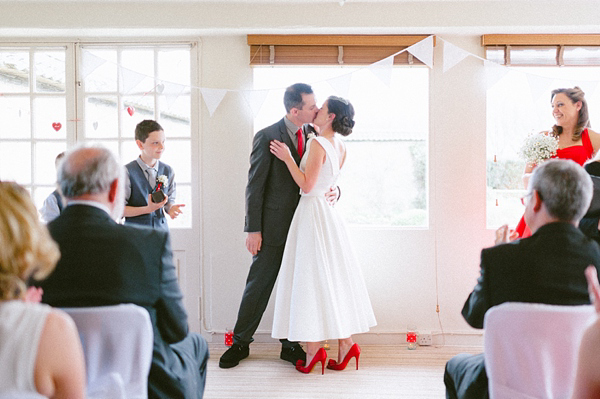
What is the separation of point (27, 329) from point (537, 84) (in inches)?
138

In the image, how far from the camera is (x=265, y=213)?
347 centimetres

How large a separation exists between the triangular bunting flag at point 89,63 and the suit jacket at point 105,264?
2.51 metres

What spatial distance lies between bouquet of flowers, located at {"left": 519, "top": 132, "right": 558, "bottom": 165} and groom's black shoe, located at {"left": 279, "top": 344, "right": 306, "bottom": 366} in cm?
189

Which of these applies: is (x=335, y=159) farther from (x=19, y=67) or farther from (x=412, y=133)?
(x=19, y=67)

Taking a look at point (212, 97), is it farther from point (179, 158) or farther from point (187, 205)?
point (187, 205)

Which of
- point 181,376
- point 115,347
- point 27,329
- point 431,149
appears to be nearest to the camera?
point 27,329

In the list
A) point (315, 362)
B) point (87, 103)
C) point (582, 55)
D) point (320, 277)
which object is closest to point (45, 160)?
point (87, 103)

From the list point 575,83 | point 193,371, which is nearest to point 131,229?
point 193,371

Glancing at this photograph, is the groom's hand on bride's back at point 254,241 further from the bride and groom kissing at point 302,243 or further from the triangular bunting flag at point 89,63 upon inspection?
the triangular bunting flag at point 89,63

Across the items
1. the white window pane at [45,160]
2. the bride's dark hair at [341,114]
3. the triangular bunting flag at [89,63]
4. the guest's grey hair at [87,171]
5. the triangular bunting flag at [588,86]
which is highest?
the triangular bunting flag at [89,63]

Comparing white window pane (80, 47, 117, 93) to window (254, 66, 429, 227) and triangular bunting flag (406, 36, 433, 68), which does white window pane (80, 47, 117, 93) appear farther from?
triangular bunting flag (406, 36, 433, 68)

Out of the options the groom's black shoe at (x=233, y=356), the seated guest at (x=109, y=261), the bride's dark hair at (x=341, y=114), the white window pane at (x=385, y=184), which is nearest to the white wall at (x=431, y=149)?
the white window pane at (x=385, y=184)

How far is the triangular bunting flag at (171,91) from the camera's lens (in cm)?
383

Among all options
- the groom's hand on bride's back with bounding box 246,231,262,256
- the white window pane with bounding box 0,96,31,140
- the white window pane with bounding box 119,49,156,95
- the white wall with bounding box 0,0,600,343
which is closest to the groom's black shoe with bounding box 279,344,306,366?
the white wall with bounding box 0,0,600,343
